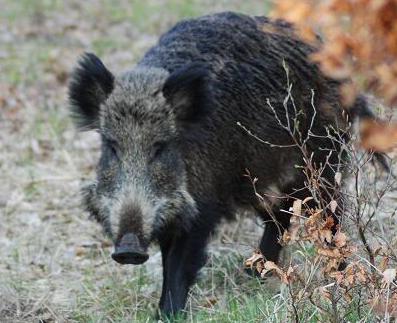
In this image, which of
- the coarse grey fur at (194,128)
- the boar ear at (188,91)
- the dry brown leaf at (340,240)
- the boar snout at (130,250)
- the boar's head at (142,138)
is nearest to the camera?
the dry brown leaf at (340,240)

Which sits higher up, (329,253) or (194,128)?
(194,128)

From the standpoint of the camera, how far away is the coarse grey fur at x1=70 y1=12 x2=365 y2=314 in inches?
203

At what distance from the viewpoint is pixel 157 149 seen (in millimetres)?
5242

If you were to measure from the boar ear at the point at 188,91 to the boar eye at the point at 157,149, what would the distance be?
0.24m

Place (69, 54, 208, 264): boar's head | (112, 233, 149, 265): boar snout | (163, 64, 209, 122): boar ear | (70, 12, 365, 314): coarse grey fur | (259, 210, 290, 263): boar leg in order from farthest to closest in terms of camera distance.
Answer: (259, 210, 290, 263): boar leg < (163, 64, 209, 122): boar ear < (70, 12, 365, 314): coarse grey fur < (69, 54, 208, 264): boar's head < (112, 233, 149, 265): boar snout

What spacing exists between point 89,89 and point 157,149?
2.04ft

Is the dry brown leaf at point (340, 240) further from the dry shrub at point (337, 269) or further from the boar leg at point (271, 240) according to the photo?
the boar leg at point (271, 240)

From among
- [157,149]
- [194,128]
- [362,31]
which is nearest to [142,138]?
[157,149]

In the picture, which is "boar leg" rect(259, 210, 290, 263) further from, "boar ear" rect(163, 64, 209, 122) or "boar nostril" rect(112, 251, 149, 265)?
"boar nostril" rect(112, 251, 149, 265)

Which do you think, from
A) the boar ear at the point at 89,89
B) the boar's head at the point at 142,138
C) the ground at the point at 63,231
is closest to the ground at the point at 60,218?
the ground at the point at 63,231

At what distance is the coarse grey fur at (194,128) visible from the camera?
5.16m

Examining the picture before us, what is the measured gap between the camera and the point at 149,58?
19.0ft

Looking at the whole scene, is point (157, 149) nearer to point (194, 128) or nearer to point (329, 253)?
point (194, 128)

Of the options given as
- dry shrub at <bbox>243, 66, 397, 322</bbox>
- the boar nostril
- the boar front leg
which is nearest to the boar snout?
the boar nostril
